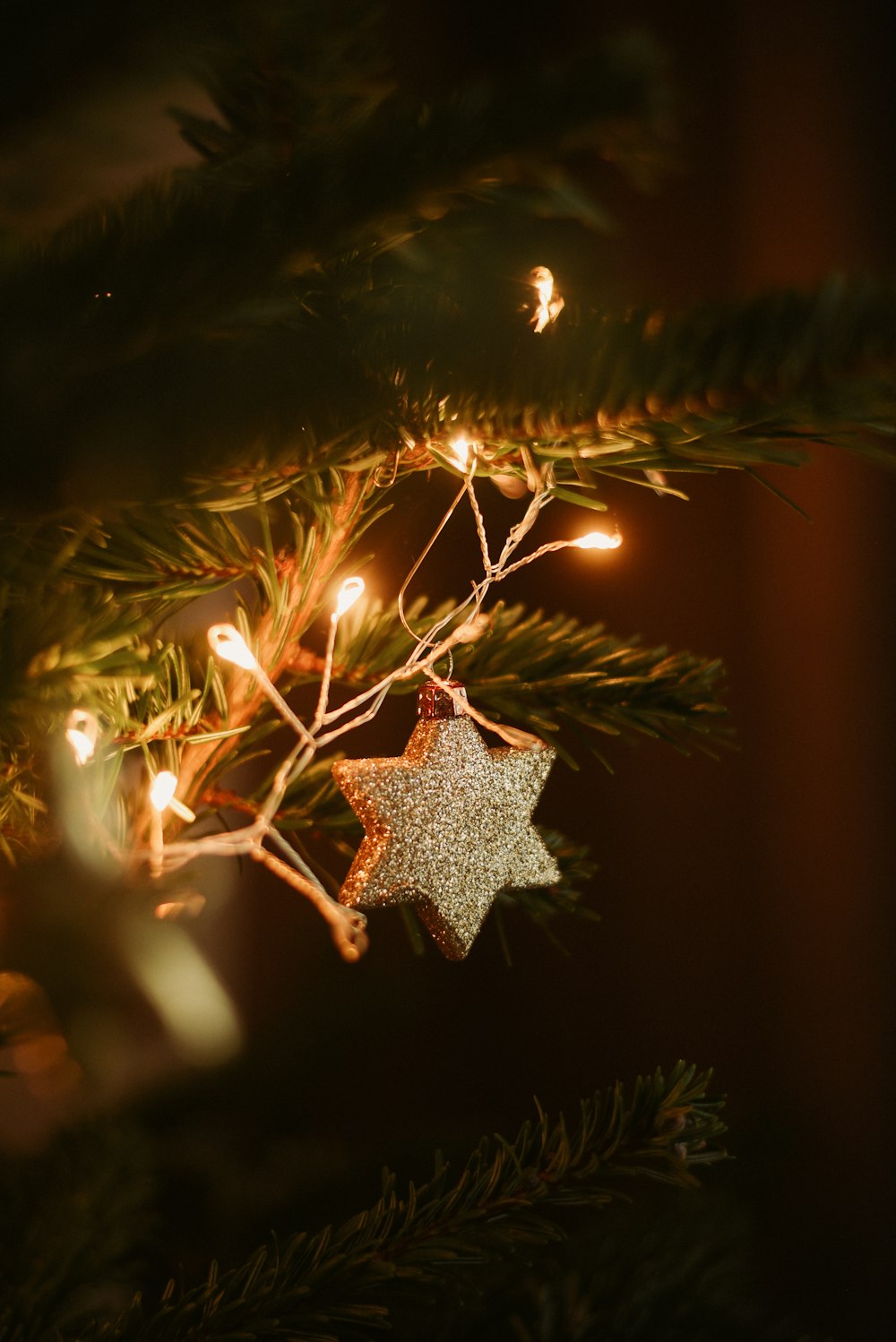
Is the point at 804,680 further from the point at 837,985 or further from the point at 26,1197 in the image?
the point at 26,1197

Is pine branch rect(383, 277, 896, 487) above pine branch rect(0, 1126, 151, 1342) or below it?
above

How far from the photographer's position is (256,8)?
0.27 m

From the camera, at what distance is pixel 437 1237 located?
40cm

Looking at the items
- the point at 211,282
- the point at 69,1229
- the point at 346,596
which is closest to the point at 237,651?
the point at 346,596

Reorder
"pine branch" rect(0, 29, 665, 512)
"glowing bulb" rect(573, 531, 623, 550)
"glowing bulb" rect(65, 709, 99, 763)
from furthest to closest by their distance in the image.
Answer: "glowing bulb" rect(573, 531, 623, 550), "glowing bulb" rect(65, 709, 99, 763), "pine branch" rect(0, 29, 665, 512)

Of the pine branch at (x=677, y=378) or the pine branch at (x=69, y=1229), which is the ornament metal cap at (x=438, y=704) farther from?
the pine branch at (x=69, y=1229)

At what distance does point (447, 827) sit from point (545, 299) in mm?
244

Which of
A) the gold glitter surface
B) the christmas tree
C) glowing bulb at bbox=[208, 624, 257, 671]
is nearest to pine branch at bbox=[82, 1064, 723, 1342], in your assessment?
the christmas tree

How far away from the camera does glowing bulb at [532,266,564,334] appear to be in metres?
0.36

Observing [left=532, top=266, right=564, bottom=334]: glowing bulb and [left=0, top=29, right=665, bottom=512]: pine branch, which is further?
[left=532, top=266, right=564, bottom=334]: glowing bulb

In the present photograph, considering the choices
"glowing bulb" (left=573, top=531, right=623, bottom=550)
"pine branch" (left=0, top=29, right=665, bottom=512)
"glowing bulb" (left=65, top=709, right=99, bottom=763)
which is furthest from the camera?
"glowing bulb" (left=573, top=531, right=623, bottom=550)

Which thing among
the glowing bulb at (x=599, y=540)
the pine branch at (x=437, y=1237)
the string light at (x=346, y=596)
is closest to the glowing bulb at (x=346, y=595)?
the string light at (x=346, y=596)

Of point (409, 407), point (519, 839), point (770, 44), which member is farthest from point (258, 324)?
point (770, 44)

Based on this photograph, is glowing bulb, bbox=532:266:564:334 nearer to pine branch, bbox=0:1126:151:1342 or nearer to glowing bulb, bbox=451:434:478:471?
glowing bulb, bbox=451:434:478:471
